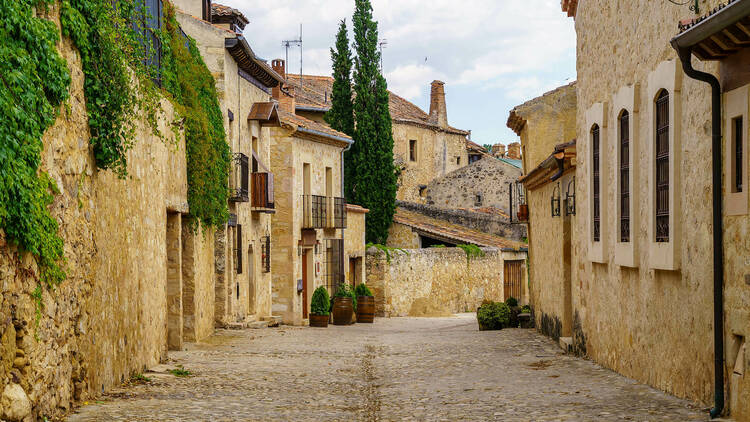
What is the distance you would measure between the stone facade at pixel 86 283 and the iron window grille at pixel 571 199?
658 centimetres

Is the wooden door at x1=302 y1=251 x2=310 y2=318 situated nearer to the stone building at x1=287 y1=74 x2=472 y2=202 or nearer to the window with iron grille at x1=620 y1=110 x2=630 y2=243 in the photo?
the window with iron grille at x1=620 y1=110 x2=630 y2=243

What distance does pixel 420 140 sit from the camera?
49.3 metres

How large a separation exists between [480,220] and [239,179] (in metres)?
21.3

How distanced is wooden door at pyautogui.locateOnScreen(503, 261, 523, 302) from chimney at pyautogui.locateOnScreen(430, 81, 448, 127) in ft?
50.8

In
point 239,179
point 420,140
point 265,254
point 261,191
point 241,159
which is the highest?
point 420,140

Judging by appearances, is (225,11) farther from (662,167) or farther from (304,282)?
(662,167)

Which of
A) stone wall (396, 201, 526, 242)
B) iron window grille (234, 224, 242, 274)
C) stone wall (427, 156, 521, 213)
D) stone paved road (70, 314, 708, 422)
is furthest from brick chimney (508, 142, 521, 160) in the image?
stone paved road (70, 314, 708, 422)

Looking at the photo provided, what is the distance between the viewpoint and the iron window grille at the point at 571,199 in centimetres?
1500

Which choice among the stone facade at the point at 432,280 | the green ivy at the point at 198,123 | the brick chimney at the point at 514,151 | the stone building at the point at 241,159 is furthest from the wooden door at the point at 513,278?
the green ivy at the point at 198,123

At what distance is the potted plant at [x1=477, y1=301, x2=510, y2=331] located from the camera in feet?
71.1

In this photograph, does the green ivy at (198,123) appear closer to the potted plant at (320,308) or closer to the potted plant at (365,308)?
the potted plant at (320,308)

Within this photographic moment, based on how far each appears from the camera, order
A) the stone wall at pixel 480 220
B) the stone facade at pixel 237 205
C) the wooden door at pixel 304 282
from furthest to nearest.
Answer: the stone wall at pixel 480 220
the wooden door at pixel 304 282
the stone facade at pixel 237 205

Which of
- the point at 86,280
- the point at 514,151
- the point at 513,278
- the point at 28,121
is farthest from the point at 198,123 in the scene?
the point at 514,151

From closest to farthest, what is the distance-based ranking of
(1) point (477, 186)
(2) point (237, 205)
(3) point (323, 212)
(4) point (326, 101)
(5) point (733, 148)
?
(5) point (733, 148), (2) point (237, 205), (3) point (323, 212), (4) point (326, 101), (1) point (477, 186)
